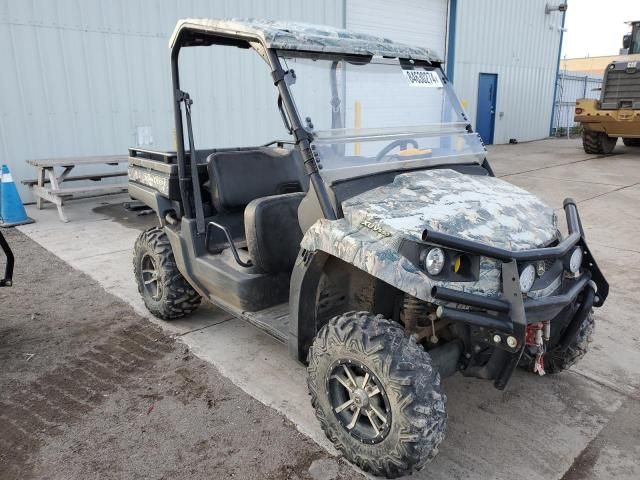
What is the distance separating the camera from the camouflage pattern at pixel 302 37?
2660 mm

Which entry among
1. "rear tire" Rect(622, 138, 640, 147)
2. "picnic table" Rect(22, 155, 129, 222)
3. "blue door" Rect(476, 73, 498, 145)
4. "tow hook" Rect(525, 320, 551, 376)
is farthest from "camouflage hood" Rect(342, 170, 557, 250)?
"rear tire" Rect(622, 138, 640, 147)

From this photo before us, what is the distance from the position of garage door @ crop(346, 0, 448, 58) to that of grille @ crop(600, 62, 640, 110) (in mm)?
4291

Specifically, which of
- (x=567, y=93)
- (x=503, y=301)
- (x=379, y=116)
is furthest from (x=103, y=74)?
(x=567, y=93)

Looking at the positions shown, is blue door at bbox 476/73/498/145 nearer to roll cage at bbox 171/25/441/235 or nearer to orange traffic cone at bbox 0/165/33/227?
orange traffic cone at bbox 0/165/33/227

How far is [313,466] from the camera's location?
2488 millimetres

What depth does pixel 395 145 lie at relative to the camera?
9.83 ft

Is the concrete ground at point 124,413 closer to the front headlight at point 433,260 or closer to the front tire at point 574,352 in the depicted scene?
the front headlight at point 433,260

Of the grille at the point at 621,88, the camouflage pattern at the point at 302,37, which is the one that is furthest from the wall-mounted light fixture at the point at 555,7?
the camouflage pattern at the point at 302,37

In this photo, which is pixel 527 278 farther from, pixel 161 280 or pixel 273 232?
pixel 161 280

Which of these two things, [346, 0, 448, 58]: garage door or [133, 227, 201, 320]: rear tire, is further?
[346, 0, 448, 58]: garage door

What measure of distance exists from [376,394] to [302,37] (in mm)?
1782

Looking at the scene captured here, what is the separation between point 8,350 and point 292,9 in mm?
8877

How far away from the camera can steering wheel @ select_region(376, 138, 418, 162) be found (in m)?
2.92

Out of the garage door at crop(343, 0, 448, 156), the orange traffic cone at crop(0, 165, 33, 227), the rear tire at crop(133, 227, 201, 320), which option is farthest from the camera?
the orange traffic cone at crop(0, 165, 33, 227)
